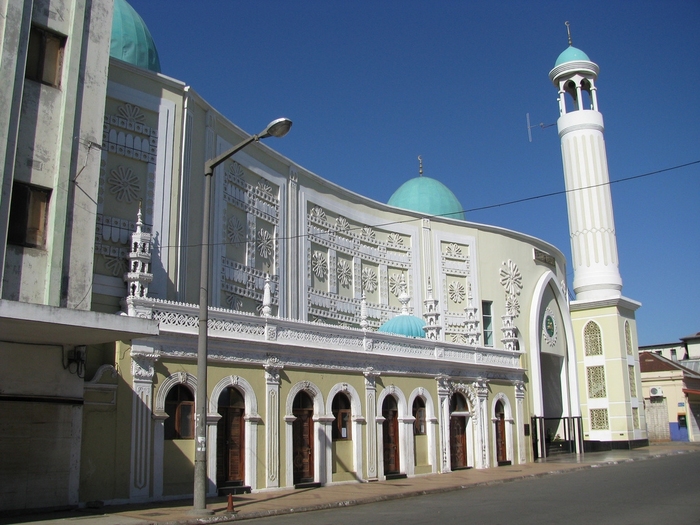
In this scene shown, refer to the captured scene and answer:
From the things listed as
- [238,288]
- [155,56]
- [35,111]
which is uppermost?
[155,56]

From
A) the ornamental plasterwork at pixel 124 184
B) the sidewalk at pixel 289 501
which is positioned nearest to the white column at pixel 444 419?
the sidewalk at pixel 289 501

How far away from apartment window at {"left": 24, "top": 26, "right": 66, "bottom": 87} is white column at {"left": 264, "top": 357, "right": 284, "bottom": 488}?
806 cm

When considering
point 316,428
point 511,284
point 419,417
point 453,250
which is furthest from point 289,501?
point 511,284

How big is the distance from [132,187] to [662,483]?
14760 mm

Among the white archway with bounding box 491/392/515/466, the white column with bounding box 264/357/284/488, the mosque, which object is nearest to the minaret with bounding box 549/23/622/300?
the mosque

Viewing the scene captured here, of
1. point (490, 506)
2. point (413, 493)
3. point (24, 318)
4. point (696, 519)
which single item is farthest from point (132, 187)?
point (696, 519)

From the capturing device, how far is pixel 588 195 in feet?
128

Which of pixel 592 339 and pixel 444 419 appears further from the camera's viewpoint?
pixel 592 339

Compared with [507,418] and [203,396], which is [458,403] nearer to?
[507,418]

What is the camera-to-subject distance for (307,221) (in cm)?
2595

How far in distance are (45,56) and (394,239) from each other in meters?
18.4

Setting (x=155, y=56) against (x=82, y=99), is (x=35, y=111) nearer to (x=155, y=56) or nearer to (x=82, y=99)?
(x=82, y=99)

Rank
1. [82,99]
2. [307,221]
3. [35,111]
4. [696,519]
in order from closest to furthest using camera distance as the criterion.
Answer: [696,519] < [35,111] < [82,99] < [307,221]

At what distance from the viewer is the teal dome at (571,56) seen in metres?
40.5
